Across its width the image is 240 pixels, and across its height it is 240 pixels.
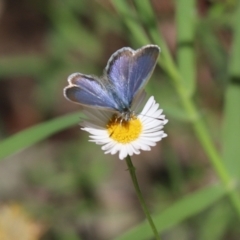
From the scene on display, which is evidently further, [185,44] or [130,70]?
[185,44]

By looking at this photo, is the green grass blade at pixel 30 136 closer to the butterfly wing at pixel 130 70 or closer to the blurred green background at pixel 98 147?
the blurred green background at pixel 98 147

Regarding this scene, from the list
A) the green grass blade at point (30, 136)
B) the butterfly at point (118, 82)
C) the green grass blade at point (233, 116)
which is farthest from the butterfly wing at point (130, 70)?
the green grass blade at point (233, 116)

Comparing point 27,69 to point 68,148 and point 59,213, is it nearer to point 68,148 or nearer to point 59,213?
point 68,148

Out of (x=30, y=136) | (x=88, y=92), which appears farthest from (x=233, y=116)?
(x=88, y=92)

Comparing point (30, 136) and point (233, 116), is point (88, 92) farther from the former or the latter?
point (233, 116)

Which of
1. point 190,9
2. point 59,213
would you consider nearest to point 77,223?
point 59,213

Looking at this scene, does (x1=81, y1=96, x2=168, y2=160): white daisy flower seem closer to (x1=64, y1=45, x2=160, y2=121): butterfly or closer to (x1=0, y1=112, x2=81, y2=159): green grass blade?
(x1=64, y1=45, x2=160, y2=121): butterfly

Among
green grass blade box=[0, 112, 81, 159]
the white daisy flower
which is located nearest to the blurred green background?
green grass blade box=[0, 112, 81, 159]
